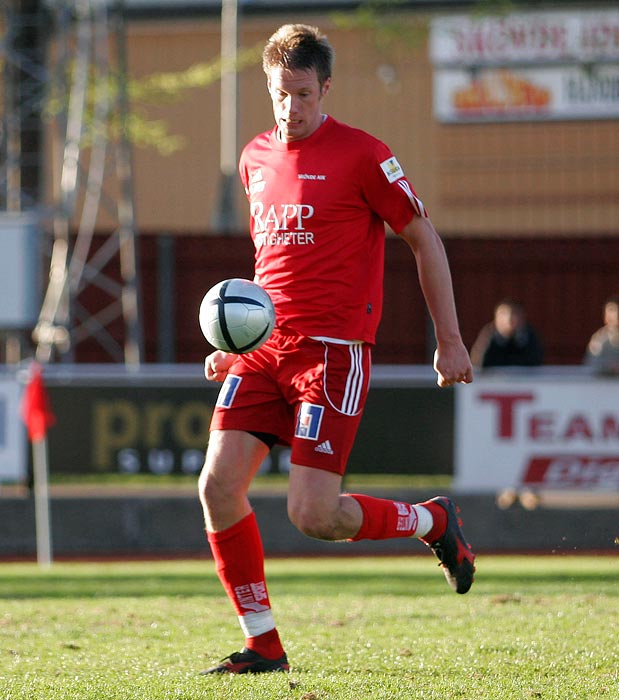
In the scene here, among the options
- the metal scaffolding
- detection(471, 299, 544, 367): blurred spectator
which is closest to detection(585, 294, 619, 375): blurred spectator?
detection(471, 299, 544, 367): blurred spectator

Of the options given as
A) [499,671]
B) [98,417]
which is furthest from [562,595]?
[98,417]

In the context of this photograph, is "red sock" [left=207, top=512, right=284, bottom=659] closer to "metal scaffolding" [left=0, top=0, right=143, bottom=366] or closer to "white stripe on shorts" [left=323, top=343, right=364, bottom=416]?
"white stripe on shorts" [left=323, top=343, right=364, bottom=416]

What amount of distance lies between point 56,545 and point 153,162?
54.5 ft

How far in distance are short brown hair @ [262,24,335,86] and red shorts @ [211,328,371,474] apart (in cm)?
108

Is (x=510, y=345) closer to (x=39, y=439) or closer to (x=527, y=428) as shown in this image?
(x=527, y=428)

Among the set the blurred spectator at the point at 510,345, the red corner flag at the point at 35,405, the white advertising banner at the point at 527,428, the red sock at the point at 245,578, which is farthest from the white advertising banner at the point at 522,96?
the red sock at the point at 245,578

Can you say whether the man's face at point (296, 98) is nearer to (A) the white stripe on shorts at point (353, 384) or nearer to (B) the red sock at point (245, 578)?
(A) the white stripe on shorts at point (353, 384)

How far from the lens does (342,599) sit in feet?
28.0

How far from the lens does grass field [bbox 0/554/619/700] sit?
17.2 ft

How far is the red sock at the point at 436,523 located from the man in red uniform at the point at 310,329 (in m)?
0.22

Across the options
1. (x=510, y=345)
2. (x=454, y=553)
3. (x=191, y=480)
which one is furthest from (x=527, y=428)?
(x=454, y=553)

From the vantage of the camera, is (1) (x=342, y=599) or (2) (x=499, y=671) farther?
(1) (x=342, y=599)

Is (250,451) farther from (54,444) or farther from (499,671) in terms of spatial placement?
(54,444)

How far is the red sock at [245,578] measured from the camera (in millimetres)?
5812
